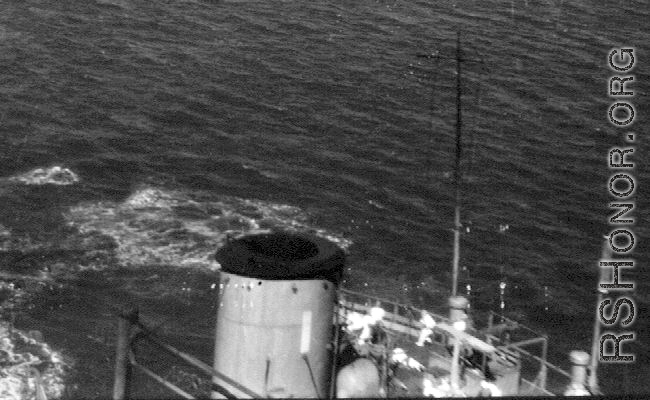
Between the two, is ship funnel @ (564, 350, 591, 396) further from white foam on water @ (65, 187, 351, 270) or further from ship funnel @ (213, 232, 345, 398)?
white foam on water @ (65, 187, 351, 270)

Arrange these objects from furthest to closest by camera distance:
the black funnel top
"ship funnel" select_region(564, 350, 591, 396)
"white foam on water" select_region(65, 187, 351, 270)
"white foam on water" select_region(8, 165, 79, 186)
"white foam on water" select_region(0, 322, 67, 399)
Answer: "white foam on water" select_region(8, 165, 79, 186)
"white foam on water" select_region(65, 187, 351, 270)
"white foam on water" select_region(0, 322, 67, 399)
"ship funnel" select_region(564, 350, 591, 396)
the black funnel top

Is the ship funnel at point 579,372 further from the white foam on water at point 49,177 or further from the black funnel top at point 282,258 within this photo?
the white foam on water at point 49,177

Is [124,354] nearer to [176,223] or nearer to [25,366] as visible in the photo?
[25,366]

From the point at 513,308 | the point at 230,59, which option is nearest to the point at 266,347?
the point at 513,308

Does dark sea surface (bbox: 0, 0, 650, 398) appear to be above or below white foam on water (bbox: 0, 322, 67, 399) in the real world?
above

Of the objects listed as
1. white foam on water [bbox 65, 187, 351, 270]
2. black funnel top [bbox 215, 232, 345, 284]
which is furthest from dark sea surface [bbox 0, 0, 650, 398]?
black funnel top [bbox 215, 232, 345, 284]

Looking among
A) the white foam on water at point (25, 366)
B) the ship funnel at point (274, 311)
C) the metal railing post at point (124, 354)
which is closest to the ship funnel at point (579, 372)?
the ship funnel at point (274, 311)
